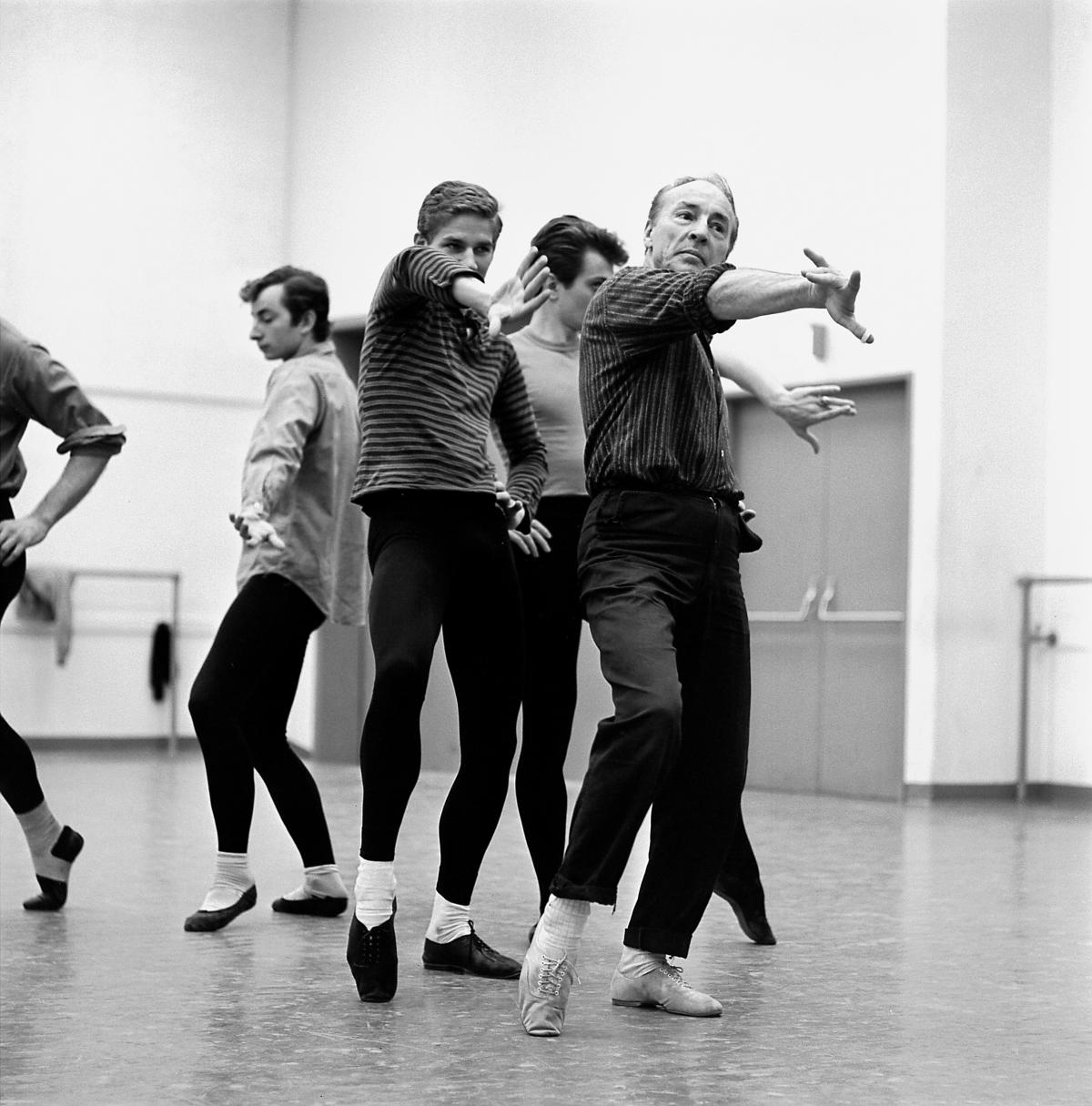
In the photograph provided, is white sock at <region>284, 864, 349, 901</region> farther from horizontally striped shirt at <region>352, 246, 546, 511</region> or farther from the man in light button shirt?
horizontally striped shirt at <region>352, 246, 546, 511</region>

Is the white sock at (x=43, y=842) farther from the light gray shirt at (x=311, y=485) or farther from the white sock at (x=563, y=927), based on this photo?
the white sock at (x=563, y=927)

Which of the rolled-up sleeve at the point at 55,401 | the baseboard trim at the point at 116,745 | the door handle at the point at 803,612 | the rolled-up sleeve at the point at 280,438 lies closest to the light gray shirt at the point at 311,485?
the rolled-up sleeve at the point at 280,438

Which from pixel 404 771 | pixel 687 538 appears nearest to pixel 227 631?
pixel 404 771

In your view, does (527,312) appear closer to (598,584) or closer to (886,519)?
(598,584)

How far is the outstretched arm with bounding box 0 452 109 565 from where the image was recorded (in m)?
4.41

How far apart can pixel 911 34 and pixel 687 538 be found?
6.35m

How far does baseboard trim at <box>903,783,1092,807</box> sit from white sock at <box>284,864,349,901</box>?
4.88 metres

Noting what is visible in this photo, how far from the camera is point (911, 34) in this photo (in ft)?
30.1

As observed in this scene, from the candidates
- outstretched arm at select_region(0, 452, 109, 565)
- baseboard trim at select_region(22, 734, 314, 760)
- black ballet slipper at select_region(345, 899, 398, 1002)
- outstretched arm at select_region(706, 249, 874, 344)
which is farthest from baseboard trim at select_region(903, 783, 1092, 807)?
outstretched arm at select_region(706, 249, 874, 344)

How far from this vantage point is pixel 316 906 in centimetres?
474

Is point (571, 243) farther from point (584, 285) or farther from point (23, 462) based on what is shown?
point (23, 462)

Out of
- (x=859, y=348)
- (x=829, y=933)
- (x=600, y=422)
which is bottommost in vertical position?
(x=829, y=933)

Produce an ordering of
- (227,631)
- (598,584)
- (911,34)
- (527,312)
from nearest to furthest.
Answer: (527,312) < (598,584) < (227,631) < (911,34)

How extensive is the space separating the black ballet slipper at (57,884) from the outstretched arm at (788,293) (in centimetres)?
233
